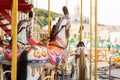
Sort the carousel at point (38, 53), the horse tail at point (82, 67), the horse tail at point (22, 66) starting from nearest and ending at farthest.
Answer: the horse tail at point (22, 66) → the carousel at point (38, 53) → the horse tail at point (82, 67)

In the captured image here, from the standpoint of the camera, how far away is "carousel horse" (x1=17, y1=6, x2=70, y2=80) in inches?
165

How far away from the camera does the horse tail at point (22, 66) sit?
4.14m

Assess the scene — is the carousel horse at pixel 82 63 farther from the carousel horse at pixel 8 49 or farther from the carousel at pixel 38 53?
the carousel horse at pixel 8 49

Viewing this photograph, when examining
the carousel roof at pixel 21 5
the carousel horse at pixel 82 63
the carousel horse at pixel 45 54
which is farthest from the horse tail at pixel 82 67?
the carousel roof at pixel 21 5

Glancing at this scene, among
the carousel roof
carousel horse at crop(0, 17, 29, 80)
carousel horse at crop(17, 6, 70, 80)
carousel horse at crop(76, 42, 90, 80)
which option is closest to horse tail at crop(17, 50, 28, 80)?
carousel horse at crop(17, 6, 70, 80)

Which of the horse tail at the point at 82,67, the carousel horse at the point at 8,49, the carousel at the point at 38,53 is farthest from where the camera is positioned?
the horse tail at the point at 82,67

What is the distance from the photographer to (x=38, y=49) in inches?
171

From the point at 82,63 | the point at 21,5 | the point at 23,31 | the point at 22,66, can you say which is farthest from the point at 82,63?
the point at 22,66

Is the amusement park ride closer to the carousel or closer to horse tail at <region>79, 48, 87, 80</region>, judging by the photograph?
the carousel

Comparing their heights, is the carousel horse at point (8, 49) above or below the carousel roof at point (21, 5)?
below

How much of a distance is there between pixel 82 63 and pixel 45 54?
1426 millimetres

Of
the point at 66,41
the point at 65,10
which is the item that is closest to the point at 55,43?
the point at 66,41

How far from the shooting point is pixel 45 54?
4.44m

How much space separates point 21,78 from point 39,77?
0.36 metres
